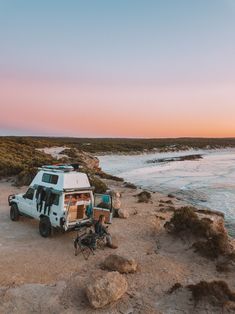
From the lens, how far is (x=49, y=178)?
14828mm

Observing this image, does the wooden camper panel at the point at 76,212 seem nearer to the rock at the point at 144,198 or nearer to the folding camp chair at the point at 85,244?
the folding camp chair at the point at 85,244

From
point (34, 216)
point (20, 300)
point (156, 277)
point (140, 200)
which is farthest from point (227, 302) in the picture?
point (140, 200)

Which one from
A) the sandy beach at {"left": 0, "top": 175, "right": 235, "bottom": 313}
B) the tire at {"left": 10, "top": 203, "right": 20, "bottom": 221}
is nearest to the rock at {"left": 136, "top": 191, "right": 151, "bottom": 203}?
the sandy beach at {"left": 0, "top": 175, "right": 235, "bottom": 313}

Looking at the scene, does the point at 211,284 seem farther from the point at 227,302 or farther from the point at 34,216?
the point at 34,216

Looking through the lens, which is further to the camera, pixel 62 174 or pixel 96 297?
pixel 62 174

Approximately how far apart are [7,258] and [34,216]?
352 centimetres

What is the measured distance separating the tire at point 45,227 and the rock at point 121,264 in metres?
3.94

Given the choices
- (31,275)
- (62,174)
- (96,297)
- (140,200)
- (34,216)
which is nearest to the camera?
(96,297)

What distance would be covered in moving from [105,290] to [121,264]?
6.37 ft

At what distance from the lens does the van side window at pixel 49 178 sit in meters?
14.5

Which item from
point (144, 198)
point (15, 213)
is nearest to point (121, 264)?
point (15, 213)

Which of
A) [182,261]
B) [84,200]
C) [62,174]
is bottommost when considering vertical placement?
[182,261]

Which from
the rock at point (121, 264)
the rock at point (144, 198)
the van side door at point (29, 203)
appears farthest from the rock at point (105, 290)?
the rock at point (144, 198)

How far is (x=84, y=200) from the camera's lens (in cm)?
1470
